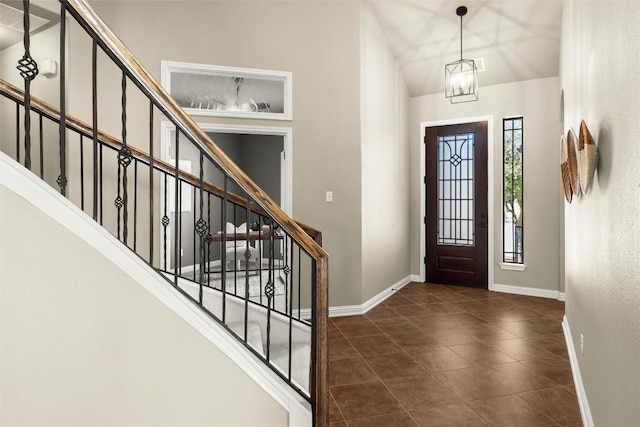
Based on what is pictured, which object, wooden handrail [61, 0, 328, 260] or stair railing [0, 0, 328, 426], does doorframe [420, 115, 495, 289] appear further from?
wooden handrail [61, 0, 328, 260]

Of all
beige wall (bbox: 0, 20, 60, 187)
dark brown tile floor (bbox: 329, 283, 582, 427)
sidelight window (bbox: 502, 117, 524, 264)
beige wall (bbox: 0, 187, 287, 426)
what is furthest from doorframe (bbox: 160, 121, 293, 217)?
sidelight window (bbox: 502, 117, 524, 264)

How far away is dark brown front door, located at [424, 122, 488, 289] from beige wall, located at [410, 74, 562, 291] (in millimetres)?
176

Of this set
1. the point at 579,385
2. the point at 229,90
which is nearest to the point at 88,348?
the point at 579,385

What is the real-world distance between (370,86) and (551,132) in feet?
8.35

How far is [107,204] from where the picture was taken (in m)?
3.77

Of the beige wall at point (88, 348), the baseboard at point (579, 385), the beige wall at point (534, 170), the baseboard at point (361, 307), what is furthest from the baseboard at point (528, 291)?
the beige wall at point (88, 348)

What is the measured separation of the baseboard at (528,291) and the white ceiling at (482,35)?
9.40ft

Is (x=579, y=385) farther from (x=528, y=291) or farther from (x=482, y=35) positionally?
(x=482, y=35)

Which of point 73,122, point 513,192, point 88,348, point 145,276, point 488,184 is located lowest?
point 88,348

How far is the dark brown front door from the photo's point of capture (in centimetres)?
596

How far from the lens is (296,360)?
9.32 ft

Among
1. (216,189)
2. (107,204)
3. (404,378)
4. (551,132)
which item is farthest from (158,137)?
(551,132)

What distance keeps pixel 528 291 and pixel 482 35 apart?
11.3ft

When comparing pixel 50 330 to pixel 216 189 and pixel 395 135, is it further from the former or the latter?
pixel 395 135
